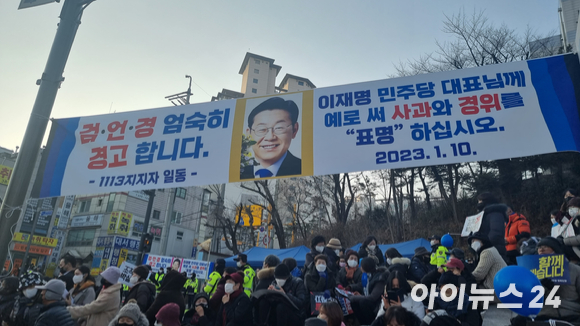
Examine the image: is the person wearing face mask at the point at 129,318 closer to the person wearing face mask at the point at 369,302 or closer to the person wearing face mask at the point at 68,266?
the person wearing face mask at the point at 369,302

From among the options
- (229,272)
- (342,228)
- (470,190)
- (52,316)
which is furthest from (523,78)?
(342,228)

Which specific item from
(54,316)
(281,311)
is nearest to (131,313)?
(54,316)

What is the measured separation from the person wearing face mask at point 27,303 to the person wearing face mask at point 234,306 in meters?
2.07

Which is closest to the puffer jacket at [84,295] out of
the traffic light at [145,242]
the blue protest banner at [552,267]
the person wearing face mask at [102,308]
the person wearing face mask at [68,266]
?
the person wearing face mask at [68,266]

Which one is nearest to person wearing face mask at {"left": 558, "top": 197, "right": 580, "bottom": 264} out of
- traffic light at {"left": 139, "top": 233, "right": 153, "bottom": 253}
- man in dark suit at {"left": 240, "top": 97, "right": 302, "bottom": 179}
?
man in dark suit at {"left": 240, "top": 97, "right": 302, "bottom": 179}

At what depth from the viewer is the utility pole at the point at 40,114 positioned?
14.2ft

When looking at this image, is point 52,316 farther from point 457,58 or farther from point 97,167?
point 457,58

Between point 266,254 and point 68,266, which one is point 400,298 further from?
point 266,254

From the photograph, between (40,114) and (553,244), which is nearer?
(553,244)

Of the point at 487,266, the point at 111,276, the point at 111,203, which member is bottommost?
the point at 111,276

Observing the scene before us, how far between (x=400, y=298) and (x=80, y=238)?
38.5 metres

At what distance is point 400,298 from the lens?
4262mm

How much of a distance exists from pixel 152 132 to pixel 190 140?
74 centimetres

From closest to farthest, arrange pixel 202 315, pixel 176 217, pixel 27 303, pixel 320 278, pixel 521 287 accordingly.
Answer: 1. pixel 521 287
2. pixel 27 303
3. pixel 202 315
4. pixel 320 278
5. pixel 176 217
